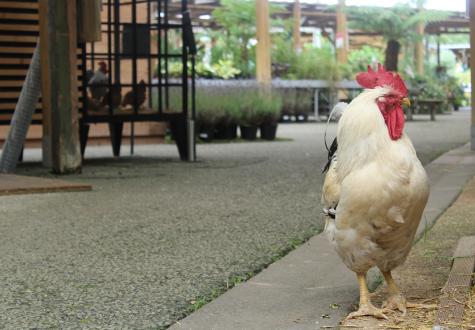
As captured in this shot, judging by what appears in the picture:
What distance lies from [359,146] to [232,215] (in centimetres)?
283

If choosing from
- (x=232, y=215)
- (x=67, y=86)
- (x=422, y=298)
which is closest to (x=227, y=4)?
(x=67, y=86)

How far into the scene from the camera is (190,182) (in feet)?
25.9

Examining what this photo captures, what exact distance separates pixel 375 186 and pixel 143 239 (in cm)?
224

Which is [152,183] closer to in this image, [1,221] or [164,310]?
[1,221]

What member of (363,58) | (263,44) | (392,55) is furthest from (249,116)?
(363,58)

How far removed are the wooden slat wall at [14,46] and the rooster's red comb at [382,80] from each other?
7.32 meters

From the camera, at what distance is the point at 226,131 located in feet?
47.6

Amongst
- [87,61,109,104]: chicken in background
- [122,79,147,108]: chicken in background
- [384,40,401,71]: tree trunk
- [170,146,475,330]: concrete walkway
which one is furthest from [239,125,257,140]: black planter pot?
[384,40,401,71]: tree trunk

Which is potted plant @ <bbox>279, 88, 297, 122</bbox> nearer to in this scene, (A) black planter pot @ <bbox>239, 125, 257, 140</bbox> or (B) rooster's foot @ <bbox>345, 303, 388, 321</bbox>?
(A) black planter pot @ <bbox>239, 125, 257, 140</bbox>

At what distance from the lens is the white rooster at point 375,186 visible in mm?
2963

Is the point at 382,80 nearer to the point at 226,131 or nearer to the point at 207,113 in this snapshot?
the point at 207,113

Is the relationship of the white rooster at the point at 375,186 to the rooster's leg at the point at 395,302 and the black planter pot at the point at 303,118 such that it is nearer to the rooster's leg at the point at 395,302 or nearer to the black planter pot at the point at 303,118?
the rooster's leg at the point at 395,302

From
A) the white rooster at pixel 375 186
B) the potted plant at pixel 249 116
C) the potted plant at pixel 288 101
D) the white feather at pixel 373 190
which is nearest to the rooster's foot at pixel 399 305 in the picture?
the white rooster at pixel 375 186

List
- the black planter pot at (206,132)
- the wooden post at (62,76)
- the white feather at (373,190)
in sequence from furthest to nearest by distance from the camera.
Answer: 1. the black planter pot at (206,132)
2. the wooden post at (62,76)
3. the white feather at (373,190)
